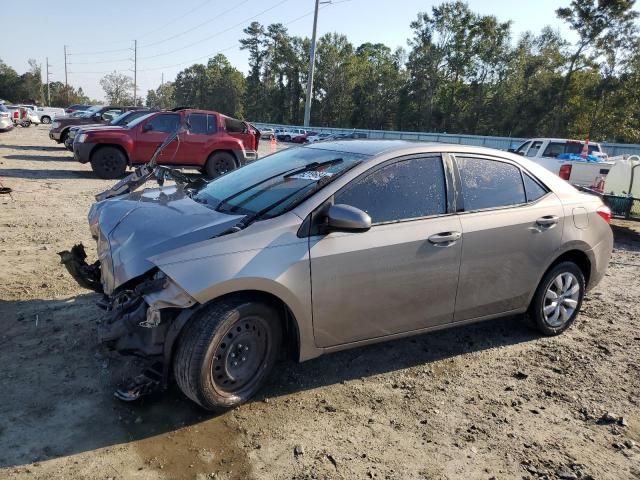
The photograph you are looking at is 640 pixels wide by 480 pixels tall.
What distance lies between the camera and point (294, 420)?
3217mm

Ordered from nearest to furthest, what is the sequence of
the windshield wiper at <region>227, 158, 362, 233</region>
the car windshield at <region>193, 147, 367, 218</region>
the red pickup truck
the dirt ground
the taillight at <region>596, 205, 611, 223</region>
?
the dirt ground, the windshield wiper at <region>227, 158, 362, 233</region>, the car windshield at <region>193, 147, 367, 218</region>, the taillight at <region>596, 205, 611, 223</region>, the red pickup truck

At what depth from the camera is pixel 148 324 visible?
2941 millimetres

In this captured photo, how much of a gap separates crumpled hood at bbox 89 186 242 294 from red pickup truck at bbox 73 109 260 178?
899cm

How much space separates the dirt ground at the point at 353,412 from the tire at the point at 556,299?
0.48ft

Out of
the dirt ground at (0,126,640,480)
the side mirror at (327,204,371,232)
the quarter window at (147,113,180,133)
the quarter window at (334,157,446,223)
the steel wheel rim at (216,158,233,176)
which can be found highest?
the quarter window at (147,113,180,133)

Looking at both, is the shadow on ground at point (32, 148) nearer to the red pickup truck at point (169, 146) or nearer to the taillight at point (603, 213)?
the red pickup truck at point (169, 146)

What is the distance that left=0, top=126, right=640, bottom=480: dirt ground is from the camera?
280cm

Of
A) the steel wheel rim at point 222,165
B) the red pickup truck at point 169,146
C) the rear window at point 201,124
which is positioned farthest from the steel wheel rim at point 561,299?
the rear window at point 201,124

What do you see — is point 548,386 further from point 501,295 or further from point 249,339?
point 249,339

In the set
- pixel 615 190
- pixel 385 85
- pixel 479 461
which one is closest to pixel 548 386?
pixel 479 461

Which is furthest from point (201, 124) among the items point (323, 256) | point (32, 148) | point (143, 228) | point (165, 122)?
point (323, 256)

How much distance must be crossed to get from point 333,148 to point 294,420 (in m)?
2.12

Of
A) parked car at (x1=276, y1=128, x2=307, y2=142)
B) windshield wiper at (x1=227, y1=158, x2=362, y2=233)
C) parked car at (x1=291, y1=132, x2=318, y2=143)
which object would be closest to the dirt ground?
windshield wiper at (x1=227, y1=158, x2=362, y2=233)

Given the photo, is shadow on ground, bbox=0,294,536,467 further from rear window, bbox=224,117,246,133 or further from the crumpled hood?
rear window, bbox=224,117,246,133
